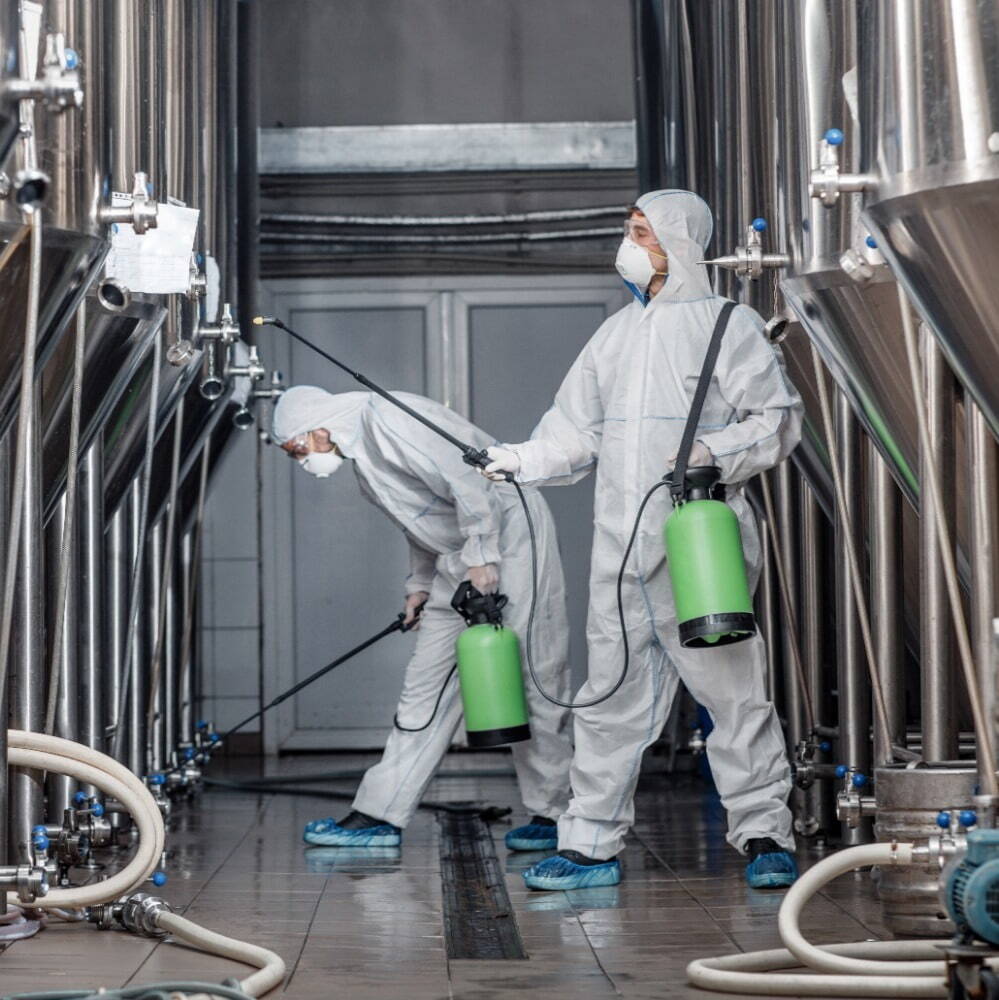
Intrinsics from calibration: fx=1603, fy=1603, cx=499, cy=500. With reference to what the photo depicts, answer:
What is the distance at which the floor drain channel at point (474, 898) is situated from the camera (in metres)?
2.78

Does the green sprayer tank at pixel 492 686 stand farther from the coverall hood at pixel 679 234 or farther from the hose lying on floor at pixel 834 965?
the hose lying on floor at pixel 834 965

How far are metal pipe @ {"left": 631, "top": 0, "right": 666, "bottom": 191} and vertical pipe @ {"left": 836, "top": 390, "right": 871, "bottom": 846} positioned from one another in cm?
194

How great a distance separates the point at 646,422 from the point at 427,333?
11.3ft

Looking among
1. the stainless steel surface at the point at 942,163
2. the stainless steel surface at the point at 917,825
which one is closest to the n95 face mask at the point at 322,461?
the stainless steel surface at the point at 917,825

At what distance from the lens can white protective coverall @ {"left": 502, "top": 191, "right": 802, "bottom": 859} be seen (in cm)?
337

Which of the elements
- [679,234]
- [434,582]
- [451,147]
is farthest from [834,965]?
[451,147]

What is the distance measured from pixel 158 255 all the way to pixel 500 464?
33.2 inches

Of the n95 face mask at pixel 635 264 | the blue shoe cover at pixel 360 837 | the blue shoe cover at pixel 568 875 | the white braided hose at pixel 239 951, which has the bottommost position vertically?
the blue shoe cover at pixel 360 837

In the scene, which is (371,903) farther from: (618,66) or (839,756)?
(618,66)

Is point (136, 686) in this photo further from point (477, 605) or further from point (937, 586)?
point (937, 586)

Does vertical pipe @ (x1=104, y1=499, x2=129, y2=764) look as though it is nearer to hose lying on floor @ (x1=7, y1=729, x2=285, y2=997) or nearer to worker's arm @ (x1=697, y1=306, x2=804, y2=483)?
hose lying on floor @ (x1=7, y1=729, x2=285, y2=997)

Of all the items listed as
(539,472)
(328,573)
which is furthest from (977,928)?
(328,573)

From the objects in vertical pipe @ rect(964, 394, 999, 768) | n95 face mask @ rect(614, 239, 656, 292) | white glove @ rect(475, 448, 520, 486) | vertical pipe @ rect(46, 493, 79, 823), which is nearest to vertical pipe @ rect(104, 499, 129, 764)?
vertical pipe @ rect(46, 493, 79, 823)

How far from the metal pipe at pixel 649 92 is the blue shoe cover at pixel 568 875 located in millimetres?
2698
